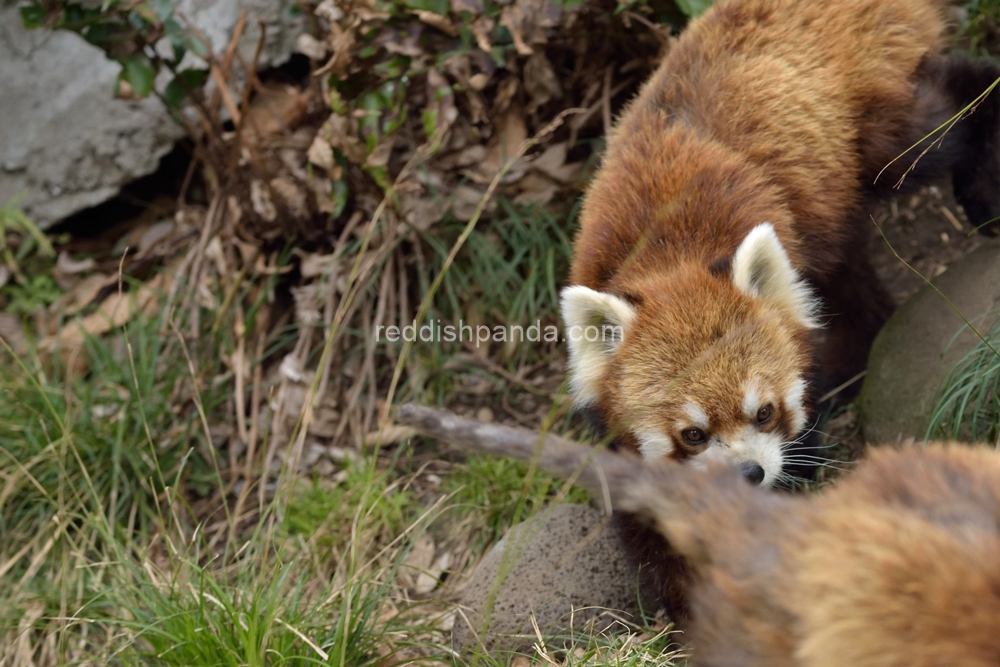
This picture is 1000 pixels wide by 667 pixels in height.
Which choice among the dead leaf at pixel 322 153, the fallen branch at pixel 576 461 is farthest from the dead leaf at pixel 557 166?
the fallen branch at pixel 576 461

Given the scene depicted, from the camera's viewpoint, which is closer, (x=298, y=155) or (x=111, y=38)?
(x=111, y=38)

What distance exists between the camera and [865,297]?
12.7 feet

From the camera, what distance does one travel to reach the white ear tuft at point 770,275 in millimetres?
2662

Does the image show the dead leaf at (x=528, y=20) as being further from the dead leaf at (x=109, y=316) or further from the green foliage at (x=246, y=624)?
the green foliage at (x=246, y=624)

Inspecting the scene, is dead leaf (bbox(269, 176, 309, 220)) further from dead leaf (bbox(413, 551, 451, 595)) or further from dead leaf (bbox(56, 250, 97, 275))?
dead leaf (bbox(413, 551, 451, 595))

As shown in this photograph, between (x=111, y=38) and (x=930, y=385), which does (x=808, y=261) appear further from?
(x=111, y=38)

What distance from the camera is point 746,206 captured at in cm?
291

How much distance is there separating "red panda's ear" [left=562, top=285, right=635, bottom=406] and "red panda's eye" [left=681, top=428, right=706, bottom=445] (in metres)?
0.36

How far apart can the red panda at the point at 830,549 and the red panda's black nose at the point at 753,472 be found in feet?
3.16

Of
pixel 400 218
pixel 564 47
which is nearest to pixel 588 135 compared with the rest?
pixel 564 47

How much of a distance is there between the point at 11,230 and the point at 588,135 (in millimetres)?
3312

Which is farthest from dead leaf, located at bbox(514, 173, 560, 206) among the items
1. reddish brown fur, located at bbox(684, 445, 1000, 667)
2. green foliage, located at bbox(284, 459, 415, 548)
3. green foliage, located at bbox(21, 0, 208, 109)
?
reddish brown fur, located at bbox(684, 445, 1000, 667)

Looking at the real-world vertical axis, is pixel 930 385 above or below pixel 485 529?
above

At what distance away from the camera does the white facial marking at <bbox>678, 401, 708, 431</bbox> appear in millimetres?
2680
